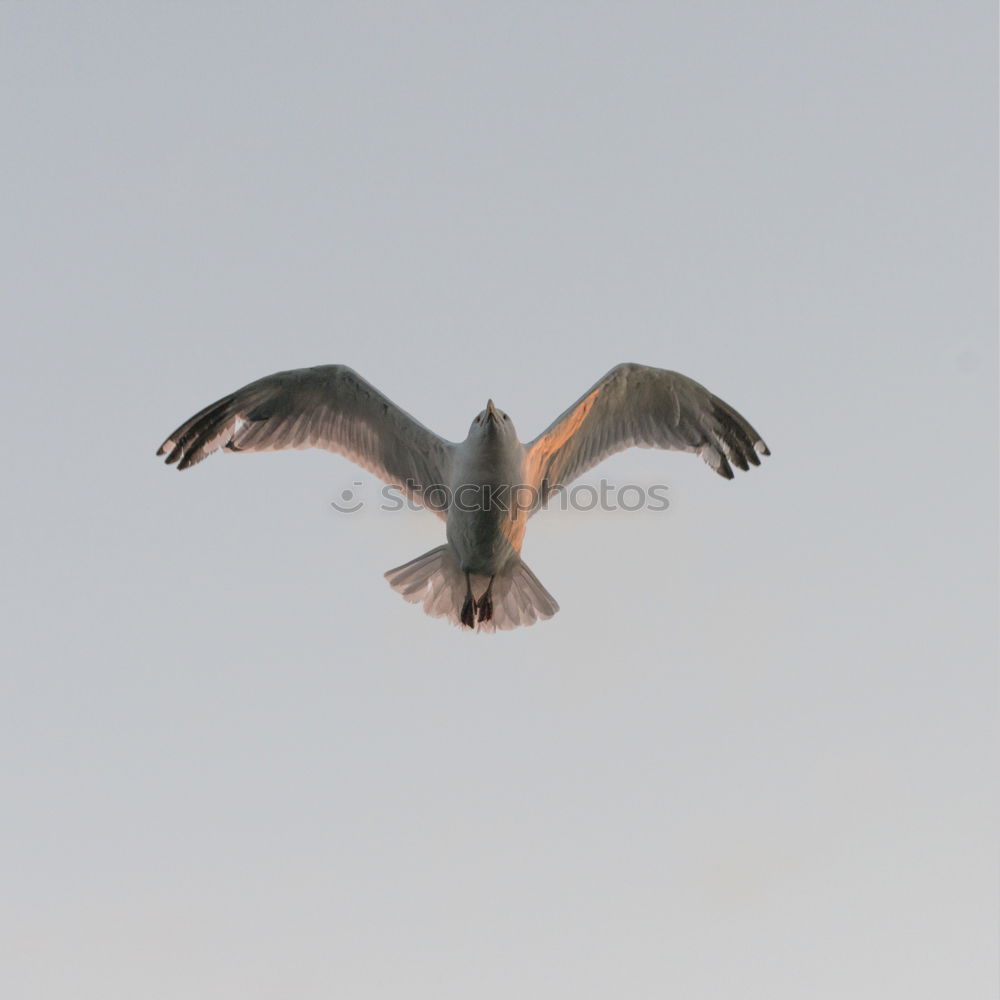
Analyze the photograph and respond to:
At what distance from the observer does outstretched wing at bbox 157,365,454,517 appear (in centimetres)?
1356

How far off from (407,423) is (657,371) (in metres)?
2.59

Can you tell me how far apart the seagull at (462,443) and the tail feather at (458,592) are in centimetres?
1

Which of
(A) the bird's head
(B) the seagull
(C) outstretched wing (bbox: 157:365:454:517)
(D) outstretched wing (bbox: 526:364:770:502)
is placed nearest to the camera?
(A) the bird's head

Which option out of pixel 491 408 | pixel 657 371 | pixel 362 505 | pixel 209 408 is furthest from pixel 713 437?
pixel 209 408

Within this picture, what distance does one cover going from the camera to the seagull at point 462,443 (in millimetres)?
13453

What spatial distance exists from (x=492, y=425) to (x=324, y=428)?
221cm

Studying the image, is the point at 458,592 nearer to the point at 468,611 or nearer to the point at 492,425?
the point at 468,611

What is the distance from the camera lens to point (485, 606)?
13906 millimetres

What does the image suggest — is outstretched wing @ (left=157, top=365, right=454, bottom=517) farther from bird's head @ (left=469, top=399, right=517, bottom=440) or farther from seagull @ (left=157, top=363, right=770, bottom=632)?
bird's head @ (left=469, top=399, right=517, bottom=440)

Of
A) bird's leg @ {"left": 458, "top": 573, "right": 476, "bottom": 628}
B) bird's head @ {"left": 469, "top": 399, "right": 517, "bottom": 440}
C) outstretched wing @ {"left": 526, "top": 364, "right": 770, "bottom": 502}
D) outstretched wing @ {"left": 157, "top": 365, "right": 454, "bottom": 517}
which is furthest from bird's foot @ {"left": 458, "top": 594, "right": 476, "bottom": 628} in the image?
bird's head @ {"left": 469, "top": 399, "right": 517, "bottom": 440}

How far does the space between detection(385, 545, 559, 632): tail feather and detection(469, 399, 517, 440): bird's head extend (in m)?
1.62

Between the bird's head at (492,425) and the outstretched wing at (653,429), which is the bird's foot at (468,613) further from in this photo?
the bird's head at (492,425)

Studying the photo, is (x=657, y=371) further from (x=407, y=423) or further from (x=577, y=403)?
(x=407, y=423)

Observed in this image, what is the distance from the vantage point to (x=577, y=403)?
13.4 metres
